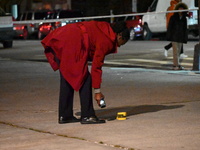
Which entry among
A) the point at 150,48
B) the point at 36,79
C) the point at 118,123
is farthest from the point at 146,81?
the point at 150,48

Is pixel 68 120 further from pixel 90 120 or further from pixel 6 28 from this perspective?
pixel 6 28

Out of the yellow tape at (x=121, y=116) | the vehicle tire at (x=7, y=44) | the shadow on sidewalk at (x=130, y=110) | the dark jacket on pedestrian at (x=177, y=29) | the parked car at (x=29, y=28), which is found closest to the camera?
the yellow tape at (x=121, y=116)

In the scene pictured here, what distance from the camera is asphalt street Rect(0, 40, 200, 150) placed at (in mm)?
7863

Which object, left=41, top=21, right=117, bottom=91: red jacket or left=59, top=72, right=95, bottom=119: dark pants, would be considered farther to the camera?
left=59, top=72, right=95, bottom=119: dark pants

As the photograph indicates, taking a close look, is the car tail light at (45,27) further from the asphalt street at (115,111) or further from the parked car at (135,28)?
the asphalt street at (115,111)

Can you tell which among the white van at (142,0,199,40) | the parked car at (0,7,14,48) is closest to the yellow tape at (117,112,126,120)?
the parked car at (0,7,14,48)

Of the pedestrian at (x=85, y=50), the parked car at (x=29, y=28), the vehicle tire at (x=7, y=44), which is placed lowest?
the parked car at (x=29, y=28)

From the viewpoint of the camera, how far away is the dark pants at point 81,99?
29.9ft

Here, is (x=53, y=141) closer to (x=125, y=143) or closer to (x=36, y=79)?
(x=125, y=143)

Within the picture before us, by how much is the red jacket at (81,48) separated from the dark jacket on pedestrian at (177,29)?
778 centimetres

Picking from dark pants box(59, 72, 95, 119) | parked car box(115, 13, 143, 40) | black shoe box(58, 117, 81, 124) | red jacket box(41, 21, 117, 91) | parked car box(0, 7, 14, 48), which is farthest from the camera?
parked car box(115, 13, 143, 40)

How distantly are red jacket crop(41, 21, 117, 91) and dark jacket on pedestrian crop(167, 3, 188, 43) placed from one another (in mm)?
7778

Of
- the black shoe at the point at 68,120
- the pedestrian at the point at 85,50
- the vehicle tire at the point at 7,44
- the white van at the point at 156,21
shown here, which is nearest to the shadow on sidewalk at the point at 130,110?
the black shoe at the point at 68,120

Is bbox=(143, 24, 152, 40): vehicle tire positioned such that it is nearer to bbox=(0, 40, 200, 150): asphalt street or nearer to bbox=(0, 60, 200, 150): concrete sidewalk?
bbox=(0, 40, 200, 150): asphalt street
